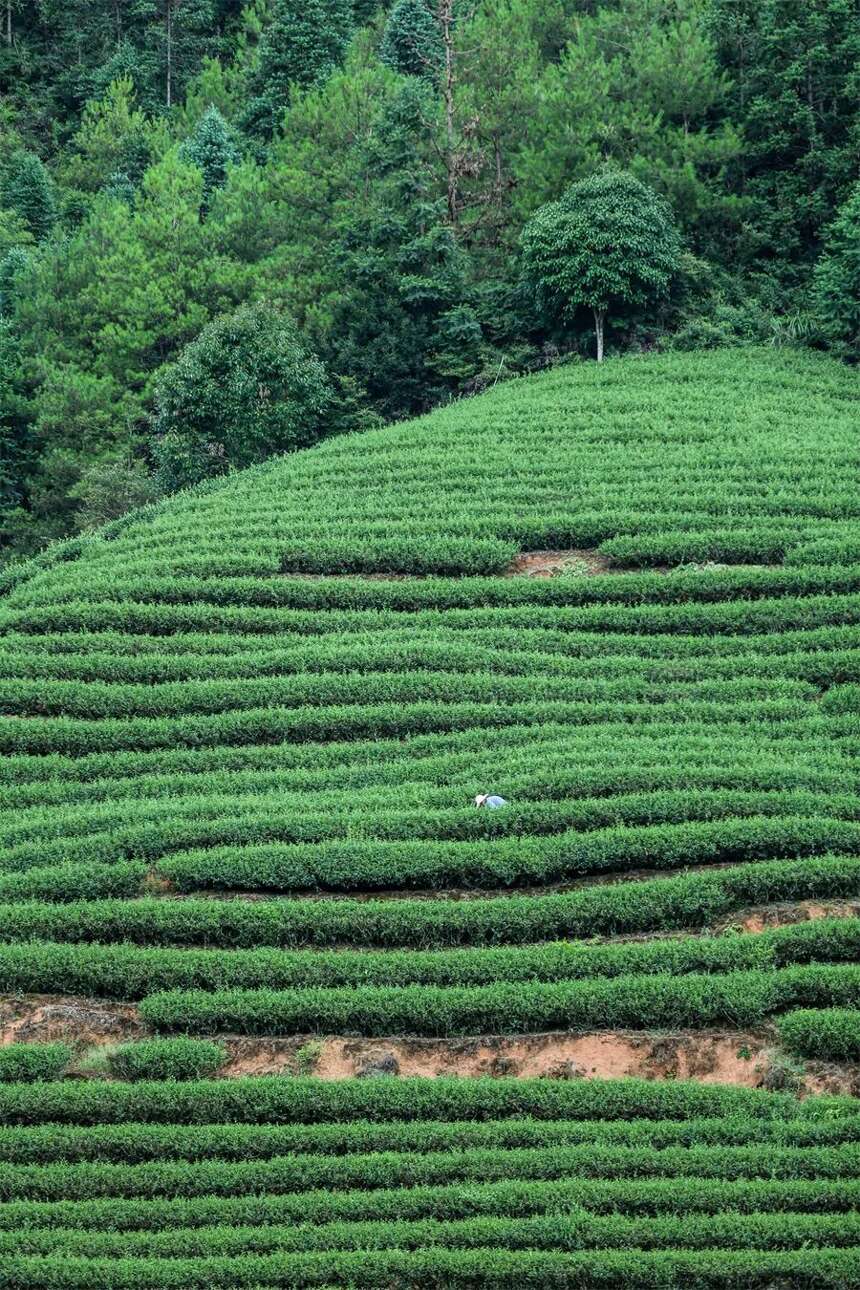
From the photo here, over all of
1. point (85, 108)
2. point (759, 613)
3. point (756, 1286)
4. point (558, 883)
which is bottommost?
point (756, 1286)

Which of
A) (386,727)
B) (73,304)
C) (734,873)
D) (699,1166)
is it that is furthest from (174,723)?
(73,304)

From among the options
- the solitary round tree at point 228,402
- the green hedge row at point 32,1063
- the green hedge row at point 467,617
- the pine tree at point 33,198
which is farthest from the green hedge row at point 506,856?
the pine tree at point 33,198

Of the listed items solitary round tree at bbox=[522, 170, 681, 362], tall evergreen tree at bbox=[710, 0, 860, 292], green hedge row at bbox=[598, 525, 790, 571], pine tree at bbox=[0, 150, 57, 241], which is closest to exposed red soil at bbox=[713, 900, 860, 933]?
green hedge row at bbox=[598, 525, 790, 571]

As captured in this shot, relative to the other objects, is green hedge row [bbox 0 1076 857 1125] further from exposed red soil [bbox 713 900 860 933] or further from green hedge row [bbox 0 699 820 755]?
green hedge row [bbox 0 699 820 755]

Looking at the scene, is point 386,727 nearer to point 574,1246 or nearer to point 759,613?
point 759,613

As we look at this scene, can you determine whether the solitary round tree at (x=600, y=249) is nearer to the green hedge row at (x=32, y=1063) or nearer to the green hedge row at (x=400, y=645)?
the green hedge row at (x=400, y=645)

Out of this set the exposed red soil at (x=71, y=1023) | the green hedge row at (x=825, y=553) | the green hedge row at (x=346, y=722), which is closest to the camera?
the exposed red soil at (x=71, y=1023)

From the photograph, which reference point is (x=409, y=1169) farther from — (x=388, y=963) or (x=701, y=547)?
(x=701, y=547)
